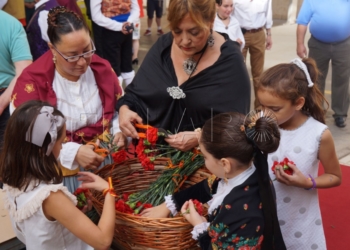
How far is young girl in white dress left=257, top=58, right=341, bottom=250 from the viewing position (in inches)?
87.0

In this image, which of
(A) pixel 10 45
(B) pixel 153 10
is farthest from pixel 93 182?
(B) pixel 153 10

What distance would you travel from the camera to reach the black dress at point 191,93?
2.47m

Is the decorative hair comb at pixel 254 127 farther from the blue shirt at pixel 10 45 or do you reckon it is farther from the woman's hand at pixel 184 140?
the blue shirt at pixel 10 45

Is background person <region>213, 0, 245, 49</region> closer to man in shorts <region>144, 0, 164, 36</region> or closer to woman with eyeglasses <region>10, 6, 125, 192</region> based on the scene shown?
woman with eyeglasses <region>10, 6, 125, 192</region>

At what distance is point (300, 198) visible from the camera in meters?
2.29

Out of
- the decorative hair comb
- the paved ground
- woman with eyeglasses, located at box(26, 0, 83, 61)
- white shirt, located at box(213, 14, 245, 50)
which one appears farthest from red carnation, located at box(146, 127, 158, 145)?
white shirt, located at box(213, 14, 245, 50)

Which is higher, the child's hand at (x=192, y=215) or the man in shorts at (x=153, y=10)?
the child's hand at (x=192, y=215)

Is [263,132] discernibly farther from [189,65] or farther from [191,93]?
[189,65]

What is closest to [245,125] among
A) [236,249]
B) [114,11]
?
[236,249]

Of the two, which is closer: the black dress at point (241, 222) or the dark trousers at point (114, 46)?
the black dress at point (241, 222)

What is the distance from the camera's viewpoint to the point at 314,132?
2.23 metres

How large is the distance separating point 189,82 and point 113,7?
3278 mm

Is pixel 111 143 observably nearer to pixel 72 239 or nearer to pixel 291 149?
pixel 72 239

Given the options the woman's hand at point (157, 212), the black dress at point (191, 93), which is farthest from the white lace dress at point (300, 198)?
the woman's hand at point (157, 212)
